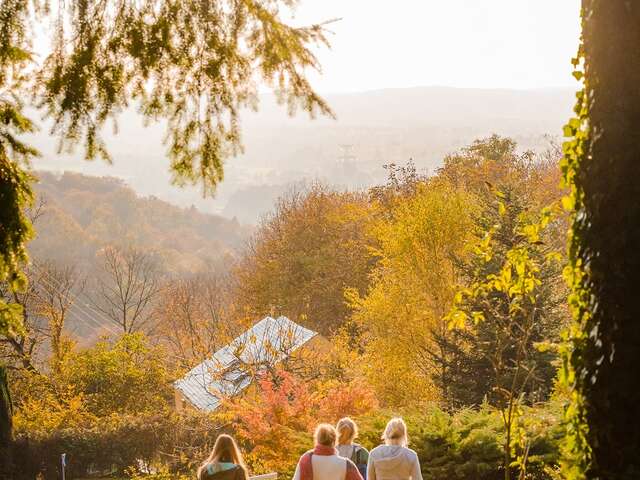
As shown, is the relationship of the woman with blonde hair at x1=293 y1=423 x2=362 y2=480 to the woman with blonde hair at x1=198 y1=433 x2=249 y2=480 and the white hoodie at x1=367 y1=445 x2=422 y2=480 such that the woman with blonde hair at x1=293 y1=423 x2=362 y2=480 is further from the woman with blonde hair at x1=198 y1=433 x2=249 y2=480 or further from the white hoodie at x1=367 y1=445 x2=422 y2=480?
the woman with blonde hair at x1=198 y1=433 x2=249 y2=480

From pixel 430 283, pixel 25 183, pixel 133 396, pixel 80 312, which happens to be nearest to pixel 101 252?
pixel 80 312

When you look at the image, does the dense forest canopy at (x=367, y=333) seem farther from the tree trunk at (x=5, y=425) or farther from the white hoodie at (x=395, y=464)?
the tree trunk at (x=5, y=425)

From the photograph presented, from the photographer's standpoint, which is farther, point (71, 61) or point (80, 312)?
point (80, 312)

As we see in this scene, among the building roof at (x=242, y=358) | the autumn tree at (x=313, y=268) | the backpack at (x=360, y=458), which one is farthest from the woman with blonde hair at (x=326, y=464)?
the autumn tree at (x=313, y=268)

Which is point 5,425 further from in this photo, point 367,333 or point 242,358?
point 367,333

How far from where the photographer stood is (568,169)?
15.5 ft

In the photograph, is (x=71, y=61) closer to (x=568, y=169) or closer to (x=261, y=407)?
(x=568, y=169)

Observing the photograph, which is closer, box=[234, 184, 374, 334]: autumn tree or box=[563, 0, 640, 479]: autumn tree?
box=[563, 0, 640, 479]: autumn tree

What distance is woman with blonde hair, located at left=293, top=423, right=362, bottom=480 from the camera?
267 inches

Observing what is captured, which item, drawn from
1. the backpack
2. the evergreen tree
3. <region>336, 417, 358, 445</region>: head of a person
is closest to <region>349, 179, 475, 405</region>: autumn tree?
the evergreen tree

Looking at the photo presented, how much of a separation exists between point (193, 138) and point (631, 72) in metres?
2.66

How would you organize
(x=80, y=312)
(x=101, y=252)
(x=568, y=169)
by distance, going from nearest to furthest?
1. (x=568, y=169)
2. (x=101, y=252)
3. (x=80, y=312)

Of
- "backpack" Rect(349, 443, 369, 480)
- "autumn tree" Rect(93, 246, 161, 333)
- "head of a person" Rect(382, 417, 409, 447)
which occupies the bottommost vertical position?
"autumn tree" Rect(93, 246, 161, 333)

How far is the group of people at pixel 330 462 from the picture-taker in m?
6.78
